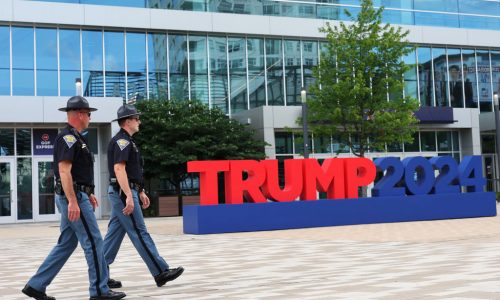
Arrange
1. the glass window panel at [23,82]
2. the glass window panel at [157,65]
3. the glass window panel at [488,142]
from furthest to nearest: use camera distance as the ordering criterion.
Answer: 1. the glass window panel at [488,142]
2. the glass window panel at [157,65]
3. the glass window panel at [23,82]

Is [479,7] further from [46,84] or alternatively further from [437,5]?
[46,84]

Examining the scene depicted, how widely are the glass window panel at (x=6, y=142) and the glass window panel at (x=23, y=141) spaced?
229mm

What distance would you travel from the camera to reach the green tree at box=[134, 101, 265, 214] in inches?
1113

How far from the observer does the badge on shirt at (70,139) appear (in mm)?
6848

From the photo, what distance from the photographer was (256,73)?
33438 mm

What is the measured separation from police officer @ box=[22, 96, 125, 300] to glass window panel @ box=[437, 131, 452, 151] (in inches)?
1245

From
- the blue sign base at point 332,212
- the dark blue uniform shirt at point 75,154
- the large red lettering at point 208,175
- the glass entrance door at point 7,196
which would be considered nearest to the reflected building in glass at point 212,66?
the glass entrance door at point 7,196

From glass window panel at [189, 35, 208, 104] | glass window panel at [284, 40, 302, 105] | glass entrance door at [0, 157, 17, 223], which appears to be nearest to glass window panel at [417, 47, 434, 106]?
glass window panel at [284, 40, 302, 105]

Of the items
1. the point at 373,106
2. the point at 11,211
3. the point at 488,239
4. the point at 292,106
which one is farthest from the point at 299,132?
the point at 488,239

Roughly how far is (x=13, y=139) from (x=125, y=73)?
561cm

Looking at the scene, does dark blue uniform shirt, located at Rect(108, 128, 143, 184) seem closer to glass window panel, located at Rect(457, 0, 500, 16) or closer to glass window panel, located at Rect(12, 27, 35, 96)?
glass window panel, located at Rect(12, 27, 35, 96)

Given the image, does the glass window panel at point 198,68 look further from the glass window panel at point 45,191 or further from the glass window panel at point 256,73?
the glass window panel at point 45,191

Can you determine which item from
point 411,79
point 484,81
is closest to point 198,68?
point 411,79

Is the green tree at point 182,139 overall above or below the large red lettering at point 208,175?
above
